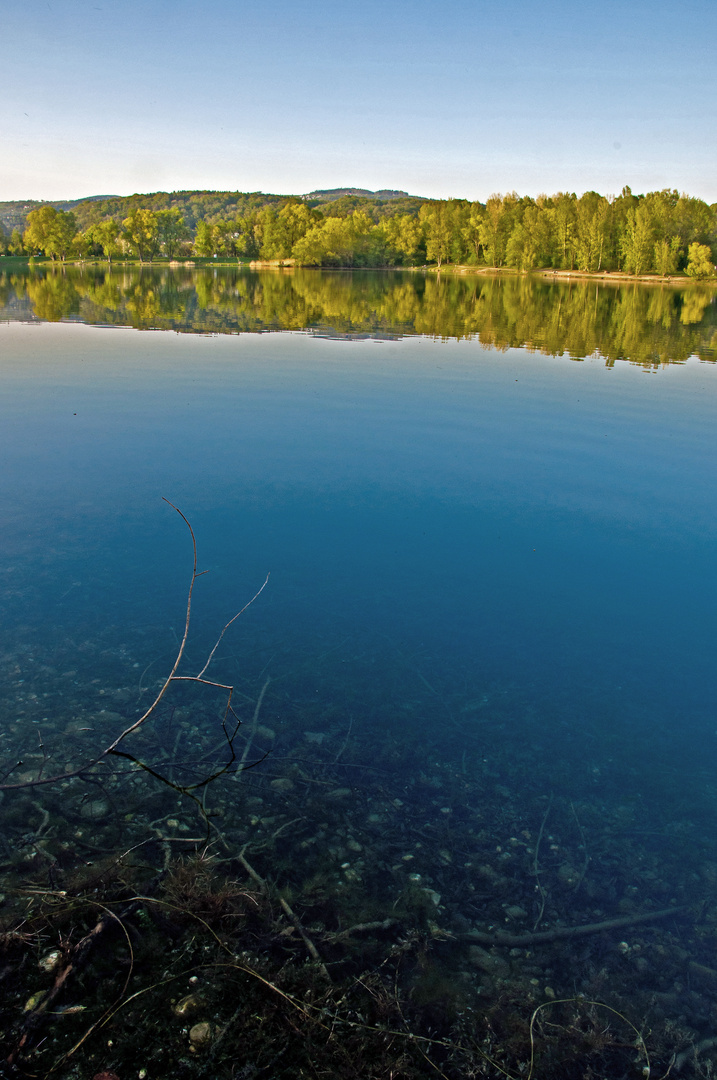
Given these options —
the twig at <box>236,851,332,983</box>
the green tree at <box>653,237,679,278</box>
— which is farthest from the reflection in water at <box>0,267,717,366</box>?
the green tree at <box>653,237,679,278</box>

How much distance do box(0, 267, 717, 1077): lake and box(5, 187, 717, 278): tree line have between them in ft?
378

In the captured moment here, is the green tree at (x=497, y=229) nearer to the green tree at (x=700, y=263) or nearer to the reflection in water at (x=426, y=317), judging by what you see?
the green tree at (x=700, y=263)

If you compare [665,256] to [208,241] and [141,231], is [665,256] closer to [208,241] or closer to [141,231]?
[208,241]

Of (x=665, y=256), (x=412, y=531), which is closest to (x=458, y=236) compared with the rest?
(x=665, y=256)

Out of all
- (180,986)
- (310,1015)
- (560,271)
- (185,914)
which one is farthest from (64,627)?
(560,271)

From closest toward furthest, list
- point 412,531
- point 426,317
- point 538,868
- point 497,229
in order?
point 538,868, point 412,531, point 426,317, point 497,229

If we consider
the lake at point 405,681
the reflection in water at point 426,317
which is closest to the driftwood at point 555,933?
the lake at point 405,681

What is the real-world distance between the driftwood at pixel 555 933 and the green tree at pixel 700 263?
123 m

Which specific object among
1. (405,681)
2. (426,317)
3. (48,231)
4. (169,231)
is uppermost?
(169,231)

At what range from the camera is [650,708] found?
6.38 meters

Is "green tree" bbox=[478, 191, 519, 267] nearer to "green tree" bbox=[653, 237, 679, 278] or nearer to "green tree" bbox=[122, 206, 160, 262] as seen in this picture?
"green tree" bbox=[653, 237, 679, 278]

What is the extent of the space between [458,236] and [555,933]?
163165mm

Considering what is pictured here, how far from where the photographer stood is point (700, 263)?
343 ft

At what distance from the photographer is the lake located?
4.34 meters
